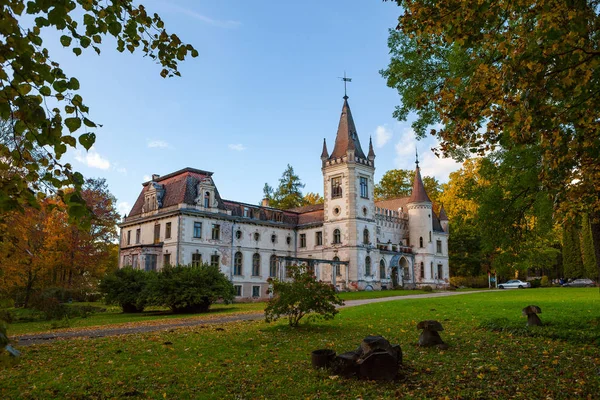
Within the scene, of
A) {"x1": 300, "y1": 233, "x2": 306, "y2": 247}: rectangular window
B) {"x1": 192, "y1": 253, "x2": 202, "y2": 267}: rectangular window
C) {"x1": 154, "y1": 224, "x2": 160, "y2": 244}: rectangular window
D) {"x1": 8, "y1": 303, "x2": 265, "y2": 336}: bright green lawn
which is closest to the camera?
{"x1": 8, "y1": 303, "x2": 265, "y2": 336}: bright green lawn

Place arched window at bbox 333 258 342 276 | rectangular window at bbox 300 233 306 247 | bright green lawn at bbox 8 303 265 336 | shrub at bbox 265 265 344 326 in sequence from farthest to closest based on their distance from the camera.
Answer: rectangular window at bbox 300 233 306 247
arched window at bbox 333 258 342 276
bright green lawn at bbox 8 303 265 336
shrub at bbox 265 265 344 326

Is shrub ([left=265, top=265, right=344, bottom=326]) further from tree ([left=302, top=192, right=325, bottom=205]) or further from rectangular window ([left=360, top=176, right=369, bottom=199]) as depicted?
tree ([left=302, top=192, right=325, bottom=205])

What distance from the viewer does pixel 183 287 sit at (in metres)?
23.8

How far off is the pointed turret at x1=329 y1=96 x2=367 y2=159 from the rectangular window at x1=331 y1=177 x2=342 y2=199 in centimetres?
243

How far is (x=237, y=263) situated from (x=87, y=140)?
39452 millimetres

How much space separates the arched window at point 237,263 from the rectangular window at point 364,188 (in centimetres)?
1357

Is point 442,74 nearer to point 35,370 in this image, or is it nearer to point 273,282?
point 273,282

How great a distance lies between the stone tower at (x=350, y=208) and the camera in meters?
43.8

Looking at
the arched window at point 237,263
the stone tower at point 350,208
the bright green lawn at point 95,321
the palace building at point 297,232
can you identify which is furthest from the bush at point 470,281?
the bright green lawn at point 95,321

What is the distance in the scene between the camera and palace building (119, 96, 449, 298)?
39.1 metres

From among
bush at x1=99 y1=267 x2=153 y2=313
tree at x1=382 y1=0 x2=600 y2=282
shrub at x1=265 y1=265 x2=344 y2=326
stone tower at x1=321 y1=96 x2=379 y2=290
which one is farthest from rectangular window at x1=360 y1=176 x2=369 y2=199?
tree at x1=382 y1=0 x2=600 y2=282

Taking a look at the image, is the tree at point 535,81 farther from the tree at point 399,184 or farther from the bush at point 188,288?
the tree at point 399,184

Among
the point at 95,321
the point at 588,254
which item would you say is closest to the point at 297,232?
the point at 95,321

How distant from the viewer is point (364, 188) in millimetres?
46000
